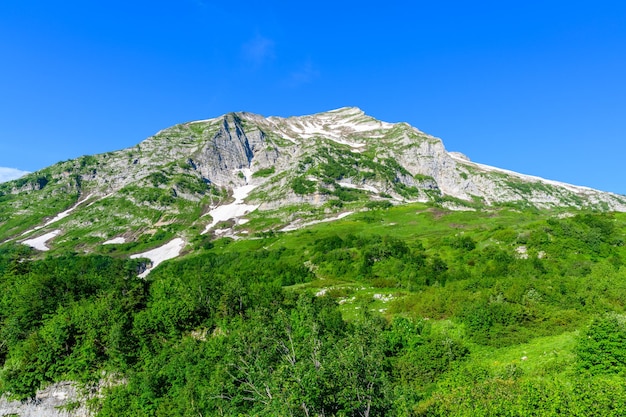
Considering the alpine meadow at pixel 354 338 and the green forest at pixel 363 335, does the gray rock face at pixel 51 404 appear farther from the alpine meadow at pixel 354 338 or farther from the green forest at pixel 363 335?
the green forest at pixel 363 335

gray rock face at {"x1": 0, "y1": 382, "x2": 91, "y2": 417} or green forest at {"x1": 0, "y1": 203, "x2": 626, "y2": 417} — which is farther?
gray rock face at {"x1": 0, "y1": 382, "x2": 91, "y2": 417}

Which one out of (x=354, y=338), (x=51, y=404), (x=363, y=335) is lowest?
(x=51, y=404)

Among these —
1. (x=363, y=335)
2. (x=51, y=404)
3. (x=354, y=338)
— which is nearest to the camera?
(x=354, y=338)

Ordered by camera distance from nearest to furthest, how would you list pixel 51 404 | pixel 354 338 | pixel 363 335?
pixel 354 338, pixel 363 335, pixel 51 404

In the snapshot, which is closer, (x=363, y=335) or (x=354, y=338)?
(x=354, y=338)

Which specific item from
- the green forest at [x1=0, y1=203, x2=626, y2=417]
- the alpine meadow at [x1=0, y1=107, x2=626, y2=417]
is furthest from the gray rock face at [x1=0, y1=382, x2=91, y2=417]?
the green forest at [x1=0, y1=203, x2=626, y2=417]

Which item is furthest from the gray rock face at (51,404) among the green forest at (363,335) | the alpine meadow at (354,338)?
the green forest at (363,335)

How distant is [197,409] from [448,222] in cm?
16146

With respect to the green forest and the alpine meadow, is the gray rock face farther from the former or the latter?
the green forest

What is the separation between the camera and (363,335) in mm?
29500

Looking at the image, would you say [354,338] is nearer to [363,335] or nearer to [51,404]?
[363,335]

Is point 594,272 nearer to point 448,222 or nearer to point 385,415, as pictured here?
point 385,415

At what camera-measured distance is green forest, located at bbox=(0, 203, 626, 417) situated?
24266mm

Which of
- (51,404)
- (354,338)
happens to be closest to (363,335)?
(354,338)
